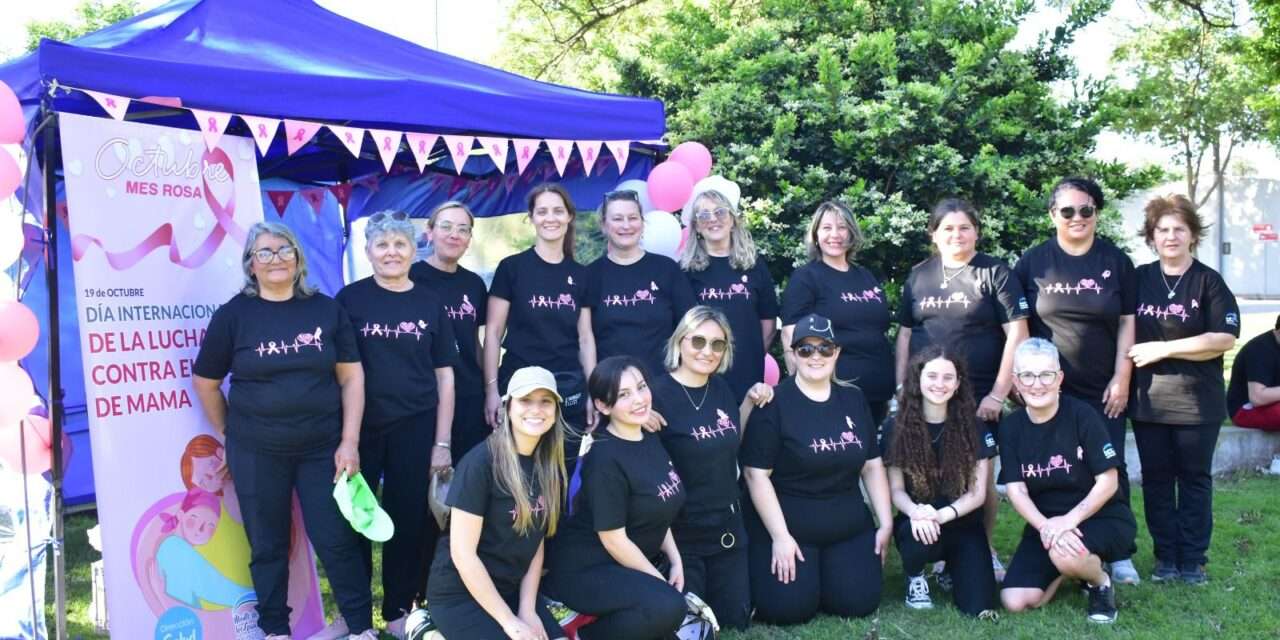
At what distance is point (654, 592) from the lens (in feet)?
12.1

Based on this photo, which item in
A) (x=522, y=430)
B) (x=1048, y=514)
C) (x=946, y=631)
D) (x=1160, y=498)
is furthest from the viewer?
(x=1160, y=498)

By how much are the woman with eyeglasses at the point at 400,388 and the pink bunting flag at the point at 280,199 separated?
2.55 m

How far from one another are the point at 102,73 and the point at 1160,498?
15.4ft

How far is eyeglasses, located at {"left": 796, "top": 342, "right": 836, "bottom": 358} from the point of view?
4246mm

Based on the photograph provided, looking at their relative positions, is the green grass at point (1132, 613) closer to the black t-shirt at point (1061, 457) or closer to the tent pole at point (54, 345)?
the black t-shirt at point (1061, 457)

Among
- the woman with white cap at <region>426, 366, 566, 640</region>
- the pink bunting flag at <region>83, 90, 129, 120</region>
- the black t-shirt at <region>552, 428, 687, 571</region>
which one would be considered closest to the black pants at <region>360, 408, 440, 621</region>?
the woman with white cap at <region>426, 366, 566, 640</region>

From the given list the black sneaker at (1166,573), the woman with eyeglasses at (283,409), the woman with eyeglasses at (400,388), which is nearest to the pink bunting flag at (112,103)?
the woman with eyeglasses at (283,409)

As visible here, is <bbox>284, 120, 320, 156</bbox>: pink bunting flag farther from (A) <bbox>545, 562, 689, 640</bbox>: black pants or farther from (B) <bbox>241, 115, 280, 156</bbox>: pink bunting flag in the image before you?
(A) <bbox>545, 562, 689, 640</bbox>: black pants

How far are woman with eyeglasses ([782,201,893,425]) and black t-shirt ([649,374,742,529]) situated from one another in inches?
25.1

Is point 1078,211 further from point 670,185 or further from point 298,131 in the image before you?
point 298,131

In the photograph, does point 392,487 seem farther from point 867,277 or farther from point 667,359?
point 867,277

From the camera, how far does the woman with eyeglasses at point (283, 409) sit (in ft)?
12.5

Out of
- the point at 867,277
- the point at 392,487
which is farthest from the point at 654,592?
the point at 867,277

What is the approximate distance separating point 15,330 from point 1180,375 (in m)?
4.62
